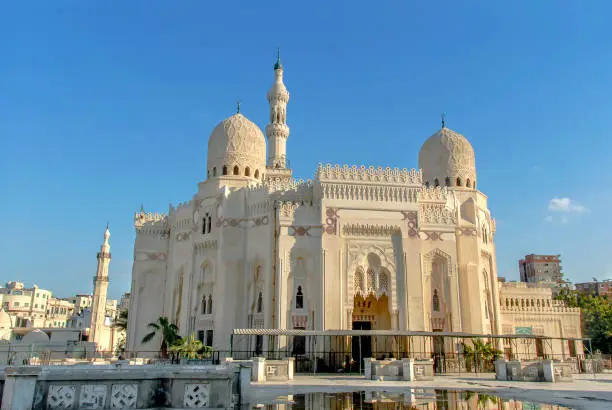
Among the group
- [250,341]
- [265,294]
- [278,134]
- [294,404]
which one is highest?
[278,134]

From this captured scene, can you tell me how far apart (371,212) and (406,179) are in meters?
3.31

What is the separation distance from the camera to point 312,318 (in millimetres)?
31938

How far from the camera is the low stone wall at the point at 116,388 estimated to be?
8852mm

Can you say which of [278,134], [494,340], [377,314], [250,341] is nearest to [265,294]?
[250,341]

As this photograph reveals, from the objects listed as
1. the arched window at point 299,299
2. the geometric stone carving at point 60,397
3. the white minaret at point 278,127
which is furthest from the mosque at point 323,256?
the geometric stone carving at point 60,397

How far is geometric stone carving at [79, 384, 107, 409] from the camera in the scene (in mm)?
9155

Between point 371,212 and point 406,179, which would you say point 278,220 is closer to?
point 371,212

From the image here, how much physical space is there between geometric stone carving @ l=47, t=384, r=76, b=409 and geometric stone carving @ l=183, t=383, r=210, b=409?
1839mm

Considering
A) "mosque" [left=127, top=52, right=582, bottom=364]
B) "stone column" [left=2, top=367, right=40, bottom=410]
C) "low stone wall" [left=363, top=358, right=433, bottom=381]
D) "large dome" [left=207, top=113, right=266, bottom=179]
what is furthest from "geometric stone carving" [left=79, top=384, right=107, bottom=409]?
"large dome" [left=207, top=113, right=266, bottom=179]

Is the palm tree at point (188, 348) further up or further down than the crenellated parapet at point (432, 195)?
further down

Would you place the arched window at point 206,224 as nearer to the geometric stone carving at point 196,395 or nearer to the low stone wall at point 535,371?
the low stone wall at point 535,371

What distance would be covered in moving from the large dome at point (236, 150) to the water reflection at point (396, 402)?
81.2 ft

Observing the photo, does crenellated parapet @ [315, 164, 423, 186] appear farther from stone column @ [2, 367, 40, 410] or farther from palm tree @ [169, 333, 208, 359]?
stone column @ [2, 367, 40, 410]

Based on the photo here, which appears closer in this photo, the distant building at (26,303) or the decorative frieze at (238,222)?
the decorative frieze at (238,222)
